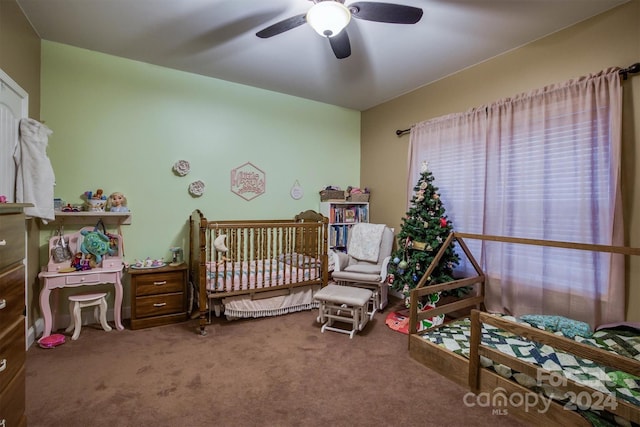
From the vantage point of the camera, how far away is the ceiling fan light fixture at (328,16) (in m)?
1.73

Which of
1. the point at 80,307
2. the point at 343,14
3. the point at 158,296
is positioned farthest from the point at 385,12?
the point at 80,307

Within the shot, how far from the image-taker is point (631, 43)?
215 cm

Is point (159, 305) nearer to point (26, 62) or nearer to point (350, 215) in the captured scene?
point (26, 62)

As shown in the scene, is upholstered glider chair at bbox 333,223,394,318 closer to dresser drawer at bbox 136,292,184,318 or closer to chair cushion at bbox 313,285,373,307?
chair cushion at bbox 313,285,373,307

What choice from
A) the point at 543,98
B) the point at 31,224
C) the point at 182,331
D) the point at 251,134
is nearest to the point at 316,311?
the point at 182,331

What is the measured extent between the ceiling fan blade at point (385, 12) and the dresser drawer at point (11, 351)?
7.68ft

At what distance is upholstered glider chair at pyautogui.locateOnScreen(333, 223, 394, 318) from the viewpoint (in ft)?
11.0

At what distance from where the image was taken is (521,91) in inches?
108

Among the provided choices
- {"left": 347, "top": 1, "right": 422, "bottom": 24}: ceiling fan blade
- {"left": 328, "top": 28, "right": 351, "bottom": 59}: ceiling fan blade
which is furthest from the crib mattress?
{"left": 328, "top": 28, "right": 351, "bottom": 59}: ceiling fan blade

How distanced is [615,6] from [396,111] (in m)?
2.19

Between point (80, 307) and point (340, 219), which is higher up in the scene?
point (340, 219)

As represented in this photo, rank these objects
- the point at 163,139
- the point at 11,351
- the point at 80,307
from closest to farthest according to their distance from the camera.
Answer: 1. the point at 11,351
2. the point at 80,307
3. the point at 163,139

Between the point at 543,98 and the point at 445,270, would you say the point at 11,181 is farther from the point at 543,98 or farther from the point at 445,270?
the point at 543,98

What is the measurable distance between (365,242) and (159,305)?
2.39m
